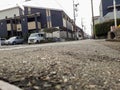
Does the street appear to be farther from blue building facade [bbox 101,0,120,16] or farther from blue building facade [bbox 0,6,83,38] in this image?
blue building facade [bbox 0,6,83,38]

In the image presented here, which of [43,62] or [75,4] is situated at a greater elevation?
[75,4]

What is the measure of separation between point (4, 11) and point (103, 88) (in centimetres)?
6216

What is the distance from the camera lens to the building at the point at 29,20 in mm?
55938

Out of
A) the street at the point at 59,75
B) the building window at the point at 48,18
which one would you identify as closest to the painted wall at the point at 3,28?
the building window at the point at 48,18

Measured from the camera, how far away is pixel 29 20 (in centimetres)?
5884

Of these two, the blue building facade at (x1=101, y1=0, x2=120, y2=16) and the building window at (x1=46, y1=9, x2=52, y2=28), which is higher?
the blue building facade at (x1=101, y1=0, x2=120, y2=16)

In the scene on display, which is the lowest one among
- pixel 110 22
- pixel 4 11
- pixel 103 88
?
pixel 103 88

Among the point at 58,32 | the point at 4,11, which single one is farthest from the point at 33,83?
the point at 4,11

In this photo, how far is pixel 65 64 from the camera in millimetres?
7805

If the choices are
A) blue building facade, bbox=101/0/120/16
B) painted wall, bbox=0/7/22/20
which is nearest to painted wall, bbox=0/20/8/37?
painted wall, bbox=0/7/22/20

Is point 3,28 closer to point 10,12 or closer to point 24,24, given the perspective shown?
point 10,12

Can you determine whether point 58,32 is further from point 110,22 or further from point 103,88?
point 103,88

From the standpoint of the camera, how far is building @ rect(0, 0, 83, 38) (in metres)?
55.9

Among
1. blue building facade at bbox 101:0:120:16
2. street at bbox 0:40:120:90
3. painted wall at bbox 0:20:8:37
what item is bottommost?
street at bbox 0:40:120:90
